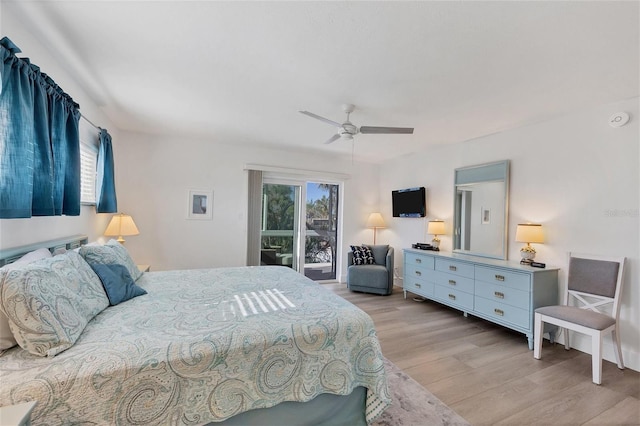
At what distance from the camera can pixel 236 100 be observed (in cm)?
293

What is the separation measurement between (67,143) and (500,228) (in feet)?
15.8

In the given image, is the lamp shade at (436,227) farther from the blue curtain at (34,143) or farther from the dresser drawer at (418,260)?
the blue curtain at (34,143)

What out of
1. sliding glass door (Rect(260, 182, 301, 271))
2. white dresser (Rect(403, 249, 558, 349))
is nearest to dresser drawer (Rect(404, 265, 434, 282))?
white dresser (Rect(403, 249, 558, 349))

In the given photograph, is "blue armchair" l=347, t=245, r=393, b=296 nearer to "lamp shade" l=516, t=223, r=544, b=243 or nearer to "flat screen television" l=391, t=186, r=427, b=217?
"flat screen television" l=391, t=186, r=427, b=217

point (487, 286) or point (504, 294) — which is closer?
point (504, 294)

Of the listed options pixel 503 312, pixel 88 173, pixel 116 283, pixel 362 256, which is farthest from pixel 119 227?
pixel 503 312

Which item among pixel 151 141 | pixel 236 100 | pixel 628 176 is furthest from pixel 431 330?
pixel 151 141

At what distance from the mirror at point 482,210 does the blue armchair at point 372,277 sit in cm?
114

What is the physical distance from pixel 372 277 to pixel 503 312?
1.99m

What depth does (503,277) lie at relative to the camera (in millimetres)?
3195

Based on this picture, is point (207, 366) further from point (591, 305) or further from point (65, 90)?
point (591, 305)

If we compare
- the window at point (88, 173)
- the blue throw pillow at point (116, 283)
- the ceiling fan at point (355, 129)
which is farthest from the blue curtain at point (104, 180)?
the ceiling fan at point (355, 129)

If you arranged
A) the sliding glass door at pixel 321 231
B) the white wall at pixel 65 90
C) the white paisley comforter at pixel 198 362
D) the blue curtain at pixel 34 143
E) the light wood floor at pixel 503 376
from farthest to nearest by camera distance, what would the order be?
the sliding glass door at pixel 321 231 < the light wood floor at pixel 503 376 < the white wall at pixel 65 90 < the blue curtain at pixel 34 143 < the white paisley comforter at pixel 198 362

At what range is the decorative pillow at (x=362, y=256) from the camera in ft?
16.8
